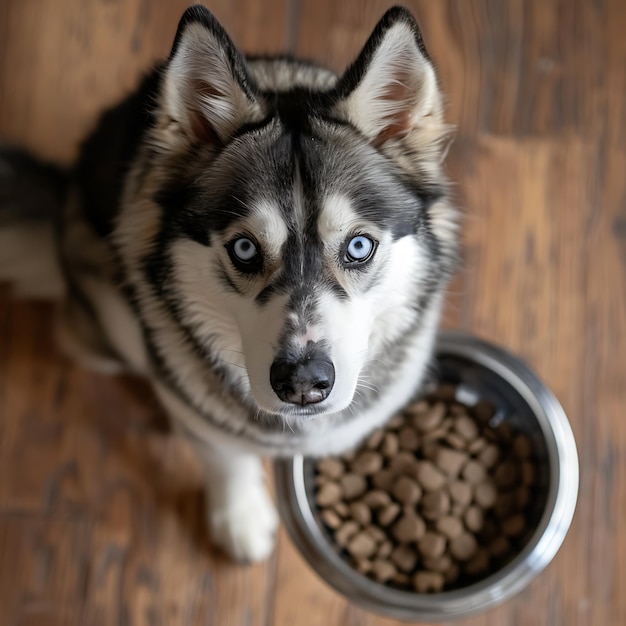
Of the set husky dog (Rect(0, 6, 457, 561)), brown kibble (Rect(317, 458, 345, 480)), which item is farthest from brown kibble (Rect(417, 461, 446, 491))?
husky dog (Rect(0, 6, 457, 561))

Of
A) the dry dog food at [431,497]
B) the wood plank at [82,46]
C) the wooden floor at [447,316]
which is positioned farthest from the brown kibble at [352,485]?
the wood plank at [82,46]

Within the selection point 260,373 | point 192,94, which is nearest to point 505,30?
point 192,94

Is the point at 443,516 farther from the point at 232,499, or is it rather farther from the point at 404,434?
the point at 232,499

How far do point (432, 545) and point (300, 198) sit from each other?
3.39ft

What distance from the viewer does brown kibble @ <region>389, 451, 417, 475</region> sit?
188 cm

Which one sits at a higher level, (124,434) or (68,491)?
(124,434)

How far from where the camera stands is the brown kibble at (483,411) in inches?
76.3

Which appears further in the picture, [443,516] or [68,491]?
[68,491]

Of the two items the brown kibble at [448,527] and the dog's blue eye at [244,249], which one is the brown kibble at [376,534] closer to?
the brown kibble at [448,527]

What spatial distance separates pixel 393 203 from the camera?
1241 mm

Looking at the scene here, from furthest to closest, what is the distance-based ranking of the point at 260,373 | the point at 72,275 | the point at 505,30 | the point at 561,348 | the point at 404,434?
the point at 505,30 < the point at 561,348 < the point at 404,434 < the point at 72,275 < the point at 260,373

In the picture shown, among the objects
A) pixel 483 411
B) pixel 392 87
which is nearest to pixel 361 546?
pixel 483 411

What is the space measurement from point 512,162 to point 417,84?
108cm

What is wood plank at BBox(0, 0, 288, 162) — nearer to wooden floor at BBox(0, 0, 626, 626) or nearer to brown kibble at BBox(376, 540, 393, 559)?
wooden floor at BBox(0, 0, 626, 626)
